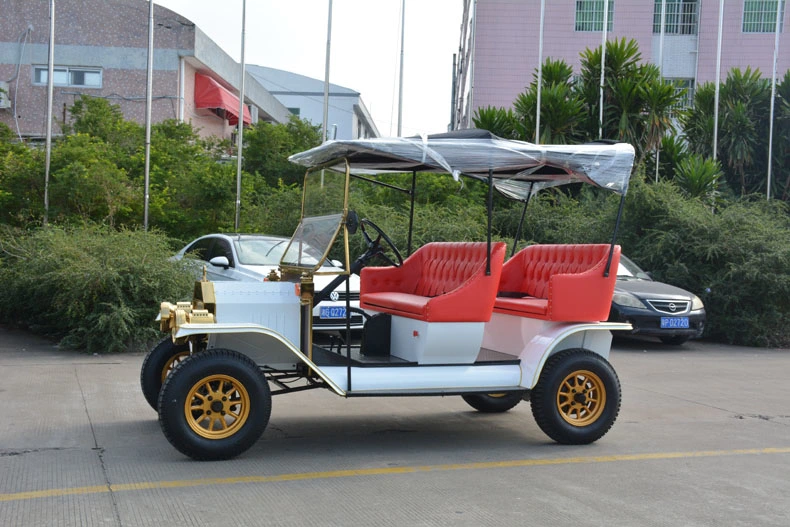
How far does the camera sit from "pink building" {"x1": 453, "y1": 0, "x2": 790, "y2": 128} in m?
33.0

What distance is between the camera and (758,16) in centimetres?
3341

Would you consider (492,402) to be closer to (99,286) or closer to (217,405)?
(217,405)

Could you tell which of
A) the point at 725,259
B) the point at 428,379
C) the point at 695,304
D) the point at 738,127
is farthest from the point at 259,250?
the point at 738,127

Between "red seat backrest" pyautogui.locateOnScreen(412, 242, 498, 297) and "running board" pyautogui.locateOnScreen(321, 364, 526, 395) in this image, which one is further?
"red seat backrest" pyautogui.locateOnScreen(412, 242, 498, 297)

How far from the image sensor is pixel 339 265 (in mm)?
7387

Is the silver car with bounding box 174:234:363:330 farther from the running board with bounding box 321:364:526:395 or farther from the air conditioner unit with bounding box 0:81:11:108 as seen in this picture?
the air conditioner unit with bounding box 0:81:11:108

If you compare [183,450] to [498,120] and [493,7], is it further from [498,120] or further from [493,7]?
[493,7]

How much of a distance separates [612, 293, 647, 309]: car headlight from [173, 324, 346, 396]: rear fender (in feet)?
24.6

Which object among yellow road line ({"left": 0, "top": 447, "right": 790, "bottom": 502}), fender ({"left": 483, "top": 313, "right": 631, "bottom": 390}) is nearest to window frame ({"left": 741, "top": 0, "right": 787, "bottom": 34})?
fender ({"left": 483, "top": 313, "right": 631, "bottom": 390})

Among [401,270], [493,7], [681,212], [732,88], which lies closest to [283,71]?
[493,7]

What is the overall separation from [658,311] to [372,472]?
8.14 metres

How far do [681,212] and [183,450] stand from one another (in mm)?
11755

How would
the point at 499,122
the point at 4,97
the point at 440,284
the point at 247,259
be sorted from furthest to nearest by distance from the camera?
the point at 4,97 < the point at 499,122 < the point at 247,259 < the point at 440,284

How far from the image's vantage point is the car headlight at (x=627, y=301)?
42.5ft
